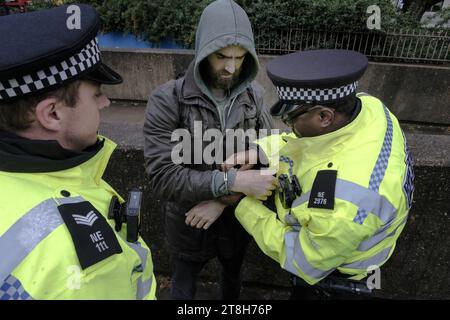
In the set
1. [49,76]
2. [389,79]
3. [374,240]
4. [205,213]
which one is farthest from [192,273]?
[389,79]

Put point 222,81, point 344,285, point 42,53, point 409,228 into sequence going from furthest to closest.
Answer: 1. point 409,228
2. point 222,81
3. point 344,285
4. point 42,53

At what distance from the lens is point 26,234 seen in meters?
0.96

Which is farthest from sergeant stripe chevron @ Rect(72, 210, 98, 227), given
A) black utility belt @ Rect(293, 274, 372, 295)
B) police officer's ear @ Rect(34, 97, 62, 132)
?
black utility belt @ Rect(293, 274, 372, 295)

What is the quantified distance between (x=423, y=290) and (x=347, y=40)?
5.48 meters

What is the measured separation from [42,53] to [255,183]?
113 cm

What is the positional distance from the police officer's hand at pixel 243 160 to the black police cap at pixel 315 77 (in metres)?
0.30

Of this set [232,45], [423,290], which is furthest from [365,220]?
[423,290]

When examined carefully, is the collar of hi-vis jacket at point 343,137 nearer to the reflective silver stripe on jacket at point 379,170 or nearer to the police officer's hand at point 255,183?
the reflective silver stripe on jacket at point 379,170

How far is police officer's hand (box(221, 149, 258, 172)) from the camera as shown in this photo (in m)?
1.93

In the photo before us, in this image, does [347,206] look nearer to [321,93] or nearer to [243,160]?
[321,93]

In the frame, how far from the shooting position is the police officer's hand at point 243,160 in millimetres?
1931

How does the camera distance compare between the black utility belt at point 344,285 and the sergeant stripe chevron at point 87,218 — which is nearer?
the sergeant stripe chevron at point 87,218

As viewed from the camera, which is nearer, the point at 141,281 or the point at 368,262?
the point at 141,281

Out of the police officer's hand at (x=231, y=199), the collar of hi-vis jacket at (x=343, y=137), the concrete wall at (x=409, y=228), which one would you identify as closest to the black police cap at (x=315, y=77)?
the collar of hi-vis jacket at (x=343, y=137)
